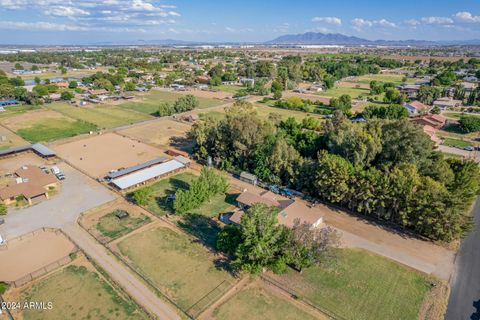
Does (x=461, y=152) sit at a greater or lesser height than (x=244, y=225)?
lesser

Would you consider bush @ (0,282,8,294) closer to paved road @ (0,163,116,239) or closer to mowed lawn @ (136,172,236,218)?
paved road @ (0,163,116,239)

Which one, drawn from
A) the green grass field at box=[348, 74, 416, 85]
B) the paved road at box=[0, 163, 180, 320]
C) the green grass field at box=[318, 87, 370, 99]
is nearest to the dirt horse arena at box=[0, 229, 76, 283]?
the paved road at box=[0, 163, 180, 320]

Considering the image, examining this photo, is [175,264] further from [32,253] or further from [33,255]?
A: [32,253]

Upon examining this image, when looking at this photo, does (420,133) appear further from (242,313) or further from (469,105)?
(469,105)

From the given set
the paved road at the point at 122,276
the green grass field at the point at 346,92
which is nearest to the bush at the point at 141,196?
the paved road at the point at 122,276

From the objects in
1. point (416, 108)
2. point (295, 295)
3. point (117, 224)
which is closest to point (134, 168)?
point (117, 224)

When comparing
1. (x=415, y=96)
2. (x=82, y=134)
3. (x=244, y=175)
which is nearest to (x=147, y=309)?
(x=244, y=175)
